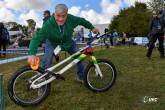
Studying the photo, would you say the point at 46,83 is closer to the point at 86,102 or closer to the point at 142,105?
the point at 86,102

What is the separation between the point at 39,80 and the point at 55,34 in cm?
90

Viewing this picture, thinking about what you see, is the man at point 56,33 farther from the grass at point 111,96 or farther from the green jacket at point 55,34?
the grass at point 111,96

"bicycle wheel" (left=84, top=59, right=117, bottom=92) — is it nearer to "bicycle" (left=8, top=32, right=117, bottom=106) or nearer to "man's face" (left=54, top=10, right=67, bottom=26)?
"bicycle" (left=8, top=32, right=117, bottom=106)

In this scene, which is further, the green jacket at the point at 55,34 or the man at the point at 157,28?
the man at the point at 157,28

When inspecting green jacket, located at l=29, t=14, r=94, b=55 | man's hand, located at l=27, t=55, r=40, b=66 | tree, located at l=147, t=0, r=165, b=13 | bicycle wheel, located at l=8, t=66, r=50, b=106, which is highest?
tree, located at l=147, t=0, r=165, b=13

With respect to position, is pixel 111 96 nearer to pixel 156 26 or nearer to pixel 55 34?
pixel 55 34

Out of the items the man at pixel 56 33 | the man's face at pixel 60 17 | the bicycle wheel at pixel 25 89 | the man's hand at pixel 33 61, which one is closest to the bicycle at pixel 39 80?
the bicycle wheel at pixel 25 89

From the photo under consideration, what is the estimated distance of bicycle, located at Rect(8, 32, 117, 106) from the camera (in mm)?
4840

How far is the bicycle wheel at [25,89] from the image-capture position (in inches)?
189

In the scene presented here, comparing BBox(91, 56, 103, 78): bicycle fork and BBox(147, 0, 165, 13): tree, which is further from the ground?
BBox(147, 0, 165, 13): tree

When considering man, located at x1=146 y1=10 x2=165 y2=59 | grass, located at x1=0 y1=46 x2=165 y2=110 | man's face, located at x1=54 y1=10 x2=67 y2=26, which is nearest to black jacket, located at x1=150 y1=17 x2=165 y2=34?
man, located at x1=146 y1=10 x2=165 y2=59

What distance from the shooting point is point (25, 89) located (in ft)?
16.4

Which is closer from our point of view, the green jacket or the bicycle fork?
the green jacket

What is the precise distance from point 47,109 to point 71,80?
2.11 meters
